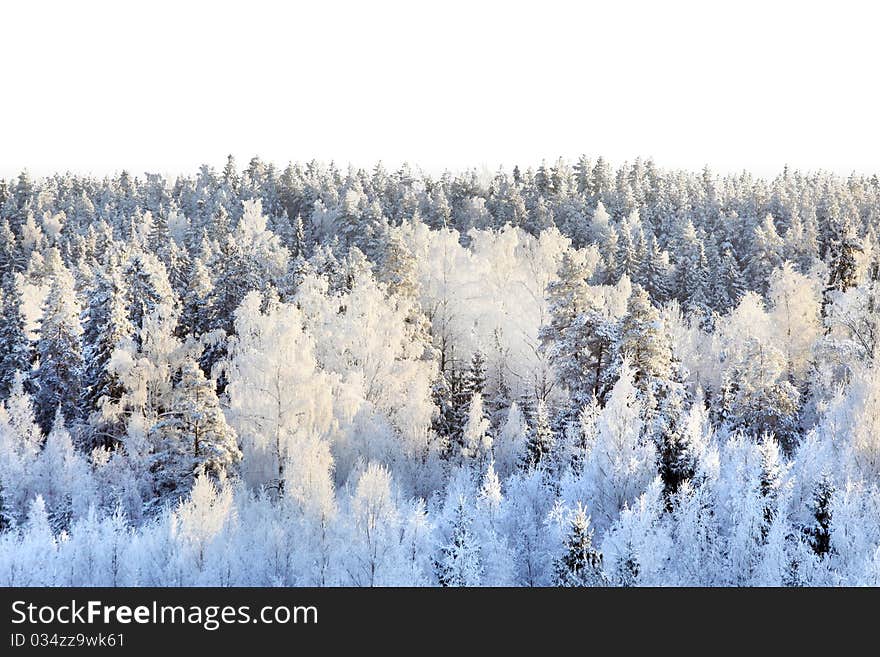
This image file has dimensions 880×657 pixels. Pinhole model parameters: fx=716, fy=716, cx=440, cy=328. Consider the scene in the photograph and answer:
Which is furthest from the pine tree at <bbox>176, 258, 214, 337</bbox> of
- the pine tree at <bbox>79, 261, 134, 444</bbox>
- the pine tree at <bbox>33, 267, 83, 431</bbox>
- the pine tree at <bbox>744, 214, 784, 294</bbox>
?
the pine tree at <bbox>744, 214, 784, 294</bbox>

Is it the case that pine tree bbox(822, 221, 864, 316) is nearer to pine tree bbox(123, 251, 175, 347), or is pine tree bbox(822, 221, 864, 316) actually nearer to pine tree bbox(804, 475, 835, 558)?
pine tree bbox(804, 475, 835, 558)

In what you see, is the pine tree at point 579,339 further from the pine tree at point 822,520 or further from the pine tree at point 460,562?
the pine tree at point 460,562

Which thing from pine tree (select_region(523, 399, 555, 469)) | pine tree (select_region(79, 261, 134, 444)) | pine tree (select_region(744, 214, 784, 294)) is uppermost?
pine tree (select_region(744, 214, 784, 294))

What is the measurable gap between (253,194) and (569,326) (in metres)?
83.4

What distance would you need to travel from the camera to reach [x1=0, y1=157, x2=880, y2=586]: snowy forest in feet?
70.3

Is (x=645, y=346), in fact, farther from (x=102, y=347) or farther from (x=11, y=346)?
(x=11, y=346)

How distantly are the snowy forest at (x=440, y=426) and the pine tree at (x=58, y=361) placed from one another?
0.12 meters

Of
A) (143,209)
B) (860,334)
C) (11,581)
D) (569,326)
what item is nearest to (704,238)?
(860,334)

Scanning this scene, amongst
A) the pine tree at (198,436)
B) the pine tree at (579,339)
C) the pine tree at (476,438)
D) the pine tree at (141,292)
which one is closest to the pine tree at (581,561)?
the pine tree at (579,339)

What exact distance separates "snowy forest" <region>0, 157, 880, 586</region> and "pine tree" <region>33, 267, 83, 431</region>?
121 mm

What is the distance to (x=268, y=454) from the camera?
102 ft

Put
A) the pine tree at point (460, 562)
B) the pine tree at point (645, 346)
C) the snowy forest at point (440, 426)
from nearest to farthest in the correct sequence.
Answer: the pine tree at point (460, 562) → the snowy forest at point (440, 426) → the pine tree at point (645, 346)

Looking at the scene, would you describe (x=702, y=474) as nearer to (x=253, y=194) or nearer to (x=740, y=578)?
(x=740, y=578)

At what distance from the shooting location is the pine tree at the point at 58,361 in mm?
38500
